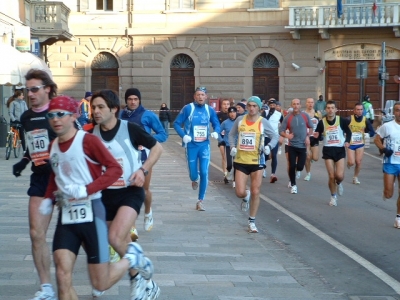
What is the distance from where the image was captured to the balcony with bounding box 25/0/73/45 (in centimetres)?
3128

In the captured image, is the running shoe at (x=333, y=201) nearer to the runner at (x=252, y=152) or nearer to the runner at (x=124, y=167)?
the runner at (x=252, y=152)

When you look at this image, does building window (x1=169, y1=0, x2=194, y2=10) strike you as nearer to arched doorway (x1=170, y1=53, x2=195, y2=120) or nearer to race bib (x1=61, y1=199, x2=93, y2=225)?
arched doorway (x1=170, y1=53, x2=195, y2=120)

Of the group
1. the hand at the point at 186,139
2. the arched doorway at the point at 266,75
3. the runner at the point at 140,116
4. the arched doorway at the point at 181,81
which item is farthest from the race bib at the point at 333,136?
the arched doorway at the point at 181,81

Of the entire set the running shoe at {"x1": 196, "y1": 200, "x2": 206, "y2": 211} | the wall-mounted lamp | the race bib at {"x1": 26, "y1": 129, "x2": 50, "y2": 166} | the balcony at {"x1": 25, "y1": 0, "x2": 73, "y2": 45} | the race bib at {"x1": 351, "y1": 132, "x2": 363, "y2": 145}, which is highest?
the balcony at {"x1": 25, "y1": 0, "x2": 73, "y2": 45}

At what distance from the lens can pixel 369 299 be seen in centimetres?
719

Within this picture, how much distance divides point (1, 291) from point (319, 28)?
33573 millimetres

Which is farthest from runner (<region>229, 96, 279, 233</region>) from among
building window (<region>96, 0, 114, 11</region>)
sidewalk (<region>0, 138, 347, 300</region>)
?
building window (<region>96, 0, 114, 11</region>)

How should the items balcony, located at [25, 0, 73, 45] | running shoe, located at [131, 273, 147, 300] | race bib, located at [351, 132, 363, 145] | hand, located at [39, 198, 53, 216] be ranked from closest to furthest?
hand, located at [39, 198, 53, 216] < running shoe, located at [131, 273, 147, 300] < race bib, located at [351, 132, 363, 145] < balcony, located at [25, 0, 73, 45]

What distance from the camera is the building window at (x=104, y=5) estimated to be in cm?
4181

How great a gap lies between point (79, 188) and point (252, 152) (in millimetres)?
5555

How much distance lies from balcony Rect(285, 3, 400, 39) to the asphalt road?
2155 cm

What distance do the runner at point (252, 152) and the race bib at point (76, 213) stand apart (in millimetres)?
5271

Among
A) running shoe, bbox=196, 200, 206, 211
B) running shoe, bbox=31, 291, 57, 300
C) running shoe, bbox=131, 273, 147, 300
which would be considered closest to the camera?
running shoe, bbox=31, 291, 57, 300

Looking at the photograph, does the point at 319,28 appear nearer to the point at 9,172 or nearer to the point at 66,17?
the point at 66,17
